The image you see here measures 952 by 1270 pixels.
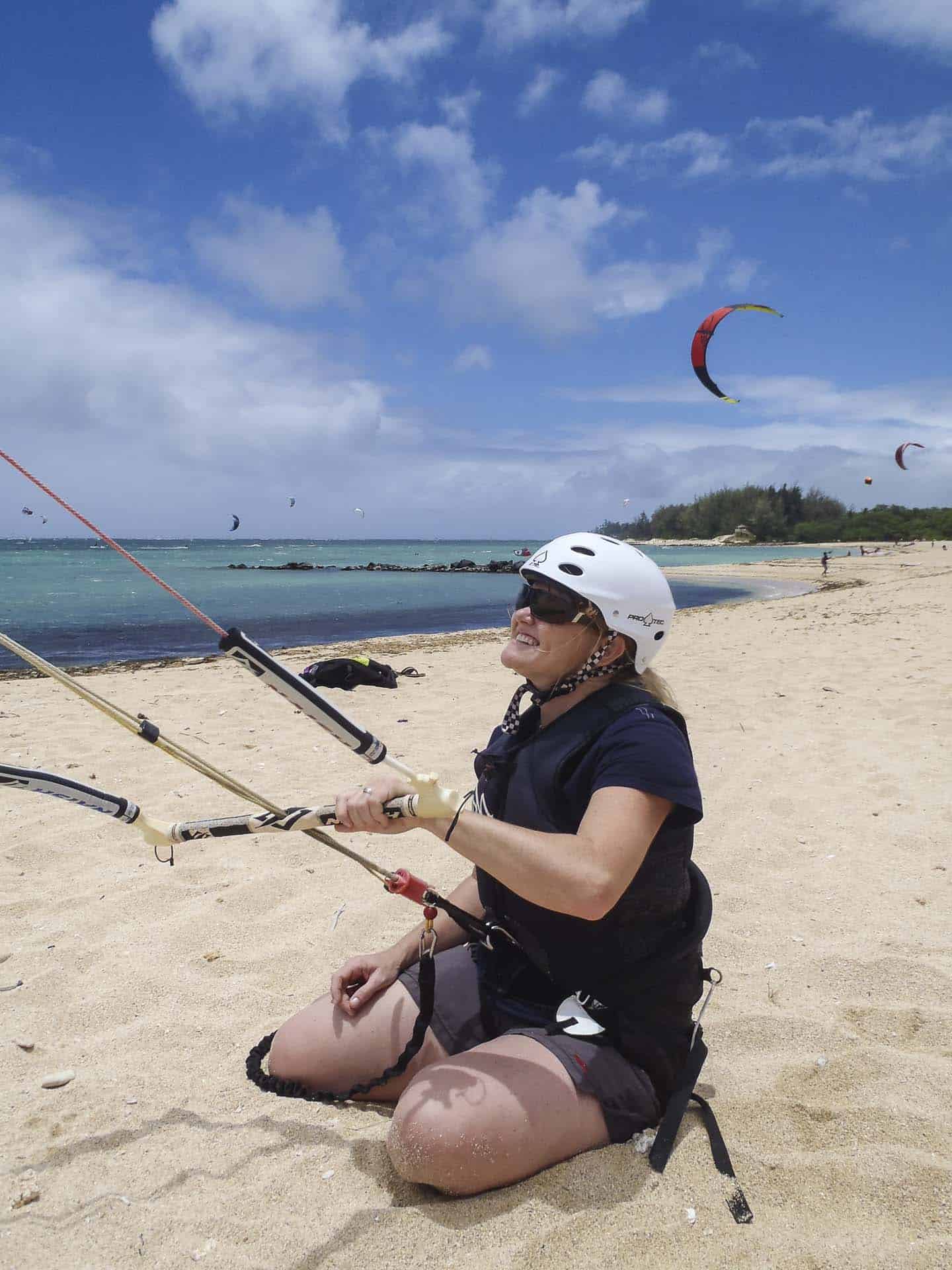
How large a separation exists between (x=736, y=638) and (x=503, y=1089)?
47.9 ft

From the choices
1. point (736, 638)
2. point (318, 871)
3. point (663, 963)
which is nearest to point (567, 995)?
point (663, 963)

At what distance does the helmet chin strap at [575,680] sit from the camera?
262 centimetres

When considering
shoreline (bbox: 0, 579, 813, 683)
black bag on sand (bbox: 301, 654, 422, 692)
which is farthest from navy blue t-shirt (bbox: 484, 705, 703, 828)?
shoreline (bbox: 0, 579, 813, 683)

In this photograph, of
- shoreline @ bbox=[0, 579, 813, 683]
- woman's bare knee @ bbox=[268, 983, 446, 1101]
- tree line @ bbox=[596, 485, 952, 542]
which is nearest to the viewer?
woman's bare knee @ bbox=[268, 983, 446, 1101]

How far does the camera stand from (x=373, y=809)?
2.22 metres

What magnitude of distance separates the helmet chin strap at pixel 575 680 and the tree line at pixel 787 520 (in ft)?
317

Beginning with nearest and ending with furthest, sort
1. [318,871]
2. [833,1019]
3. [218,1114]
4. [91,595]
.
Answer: [218,1114] < [833,1019] < [318,871] < [91,595]

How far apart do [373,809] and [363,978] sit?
1.12 m

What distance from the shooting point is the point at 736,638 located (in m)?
15.8

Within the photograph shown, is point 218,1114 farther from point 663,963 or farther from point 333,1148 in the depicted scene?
point 663,963

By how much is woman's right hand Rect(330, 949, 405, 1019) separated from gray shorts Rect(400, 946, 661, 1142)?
24 cm

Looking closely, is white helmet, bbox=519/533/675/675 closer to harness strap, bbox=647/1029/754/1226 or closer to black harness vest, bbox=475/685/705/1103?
black harness vest, bbox=475/685/705/1103

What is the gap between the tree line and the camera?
3760 inches

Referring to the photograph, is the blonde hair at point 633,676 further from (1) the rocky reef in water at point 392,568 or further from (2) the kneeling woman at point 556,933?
(1) the rocky reef in water at point 392,568
